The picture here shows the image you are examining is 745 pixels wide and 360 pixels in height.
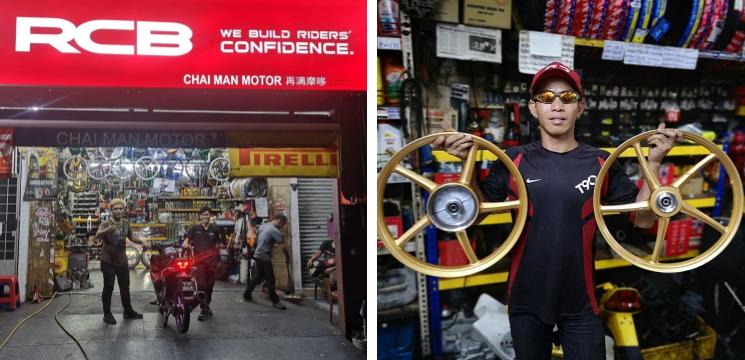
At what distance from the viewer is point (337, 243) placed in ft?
9.66

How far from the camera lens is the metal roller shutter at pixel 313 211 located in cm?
291

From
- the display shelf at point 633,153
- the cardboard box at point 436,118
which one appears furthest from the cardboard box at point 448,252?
the cardboard box at point 436,118

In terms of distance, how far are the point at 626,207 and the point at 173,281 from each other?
5.72 ft

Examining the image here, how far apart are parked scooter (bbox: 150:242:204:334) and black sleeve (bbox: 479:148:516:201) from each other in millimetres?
1190

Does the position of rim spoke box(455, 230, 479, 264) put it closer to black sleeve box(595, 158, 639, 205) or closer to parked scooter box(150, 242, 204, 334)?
black sleeve box(595, 158, 639, 205)

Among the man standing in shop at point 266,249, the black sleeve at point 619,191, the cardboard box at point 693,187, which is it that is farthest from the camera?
the cardboard box at point 693,187

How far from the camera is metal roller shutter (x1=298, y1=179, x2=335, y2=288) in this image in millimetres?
2910

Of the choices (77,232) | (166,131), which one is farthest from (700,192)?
(77,232)

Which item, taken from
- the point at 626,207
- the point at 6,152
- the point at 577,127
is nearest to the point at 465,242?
the point at 626,207

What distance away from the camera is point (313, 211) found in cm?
293

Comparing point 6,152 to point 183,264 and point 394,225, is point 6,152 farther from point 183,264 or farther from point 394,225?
point 394,225

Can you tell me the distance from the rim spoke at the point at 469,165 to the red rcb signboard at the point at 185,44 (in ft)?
2.00

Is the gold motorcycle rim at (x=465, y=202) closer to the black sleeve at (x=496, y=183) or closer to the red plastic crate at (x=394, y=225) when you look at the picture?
the black sleeve at (x=496, y=183)

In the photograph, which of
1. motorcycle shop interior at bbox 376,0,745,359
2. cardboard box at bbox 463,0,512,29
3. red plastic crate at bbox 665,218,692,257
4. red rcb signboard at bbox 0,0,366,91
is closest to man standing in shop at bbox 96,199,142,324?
red rcb signboard at bbox 0,0,366,91
